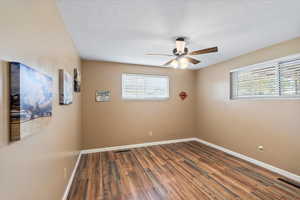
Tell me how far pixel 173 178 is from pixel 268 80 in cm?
269

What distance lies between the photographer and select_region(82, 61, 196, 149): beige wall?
3.48m

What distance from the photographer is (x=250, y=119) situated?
2.92 meters

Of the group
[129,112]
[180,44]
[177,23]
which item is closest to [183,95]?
[129,112]

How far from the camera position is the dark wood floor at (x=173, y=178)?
1.92 m

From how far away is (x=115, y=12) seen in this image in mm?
1611

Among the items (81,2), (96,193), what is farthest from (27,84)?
(96,193)

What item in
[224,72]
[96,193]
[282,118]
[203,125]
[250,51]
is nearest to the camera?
[96,193]

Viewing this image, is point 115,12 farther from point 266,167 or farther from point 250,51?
point 266,167

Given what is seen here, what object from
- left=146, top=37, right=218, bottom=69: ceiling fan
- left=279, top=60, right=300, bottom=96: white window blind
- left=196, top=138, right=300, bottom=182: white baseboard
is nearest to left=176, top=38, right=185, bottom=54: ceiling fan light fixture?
left=146, top=37, right=218, bottom=69: ceiling fan

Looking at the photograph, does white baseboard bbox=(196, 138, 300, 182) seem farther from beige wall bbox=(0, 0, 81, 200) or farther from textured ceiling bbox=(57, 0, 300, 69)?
beige wall bbox=(0, 0, 81, 200)

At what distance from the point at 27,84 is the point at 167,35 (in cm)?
196

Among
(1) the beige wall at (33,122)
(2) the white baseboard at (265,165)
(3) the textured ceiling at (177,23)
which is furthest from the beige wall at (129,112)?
(1) the beige wall at (33,122)

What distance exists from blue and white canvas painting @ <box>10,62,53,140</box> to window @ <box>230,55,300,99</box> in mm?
3554

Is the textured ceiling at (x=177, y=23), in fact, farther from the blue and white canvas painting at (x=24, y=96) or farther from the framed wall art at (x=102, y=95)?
the framed wall art at (x=102, y=95)
